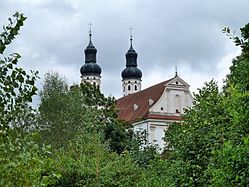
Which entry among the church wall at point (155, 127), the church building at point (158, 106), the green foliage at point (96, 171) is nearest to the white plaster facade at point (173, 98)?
the church building at point (158, 106)

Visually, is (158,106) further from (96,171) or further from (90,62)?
(96,171)

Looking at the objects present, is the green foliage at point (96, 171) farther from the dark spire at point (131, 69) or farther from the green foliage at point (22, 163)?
the dark spire at point (131, 69)

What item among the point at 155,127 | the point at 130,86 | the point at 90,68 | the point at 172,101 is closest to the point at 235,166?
the point at 155,127

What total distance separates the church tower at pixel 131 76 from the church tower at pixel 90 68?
622cm

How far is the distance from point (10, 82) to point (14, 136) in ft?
2.09

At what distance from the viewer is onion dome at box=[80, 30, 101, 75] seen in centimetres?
8756

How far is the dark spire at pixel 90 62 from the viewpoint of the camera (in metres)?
87.6

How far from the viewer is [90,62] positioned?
88.6 meters

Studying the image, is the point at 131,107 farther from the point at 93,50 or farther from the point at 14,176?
the point at 14,176

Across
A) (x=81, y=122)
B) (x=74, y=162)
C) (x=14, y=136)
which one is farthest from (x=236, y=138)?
(x=81, y=122)

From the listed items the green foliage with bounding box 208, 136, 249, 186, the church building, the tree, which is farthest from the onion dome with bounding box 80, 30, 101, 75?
the tree

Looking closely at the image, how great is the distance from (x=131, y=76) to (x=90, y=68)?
842 cm

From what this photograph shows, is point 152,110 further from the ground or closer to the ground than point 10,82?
further from the ground

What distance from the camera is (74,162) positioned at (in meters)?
19.0
